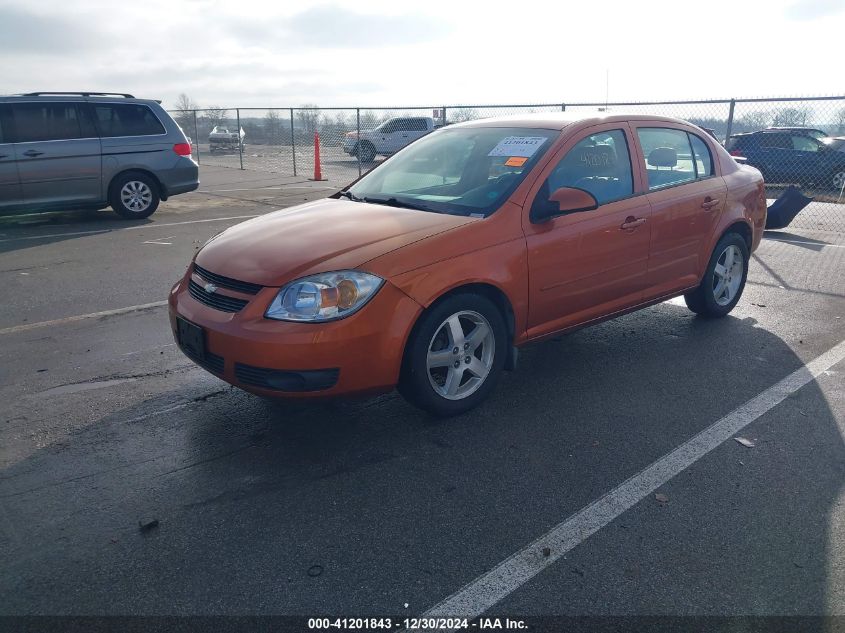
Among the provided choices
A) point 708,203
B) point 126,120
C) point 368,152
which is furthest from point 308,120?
point 708,203

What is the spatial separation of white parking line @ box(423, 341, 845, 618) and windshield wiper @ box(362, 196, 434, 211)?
6.59 feet

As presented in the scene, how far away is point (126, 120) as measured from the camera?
11039 mm

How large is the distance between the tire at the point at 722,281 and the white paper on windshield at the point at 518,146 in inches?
78.7

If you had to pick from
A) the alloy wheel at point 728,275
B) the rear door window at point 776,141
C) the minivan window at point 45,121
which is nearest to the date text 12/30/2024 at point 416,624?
the alloy wheel at point 728,275

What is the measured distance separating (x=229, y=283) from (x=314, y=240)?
51 cm

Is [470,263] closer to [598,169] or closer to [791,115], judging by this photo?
[598,169]

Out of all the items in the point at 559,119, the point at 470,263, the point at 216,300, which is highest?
the point at 559,119

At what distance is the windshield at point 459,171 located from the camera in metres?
4.39

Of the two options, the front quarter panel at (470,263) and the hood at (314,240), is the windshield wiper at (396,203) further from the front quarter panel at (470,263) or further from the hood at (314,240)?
the front quarter panel at (470,263)

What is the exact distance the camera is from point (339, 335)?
353 cm

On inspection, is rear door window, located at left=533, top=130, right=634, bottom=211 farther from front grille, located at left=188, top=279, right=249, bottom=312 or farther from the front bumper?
front grille, located at left=188, top=279, right=249, bottom=312

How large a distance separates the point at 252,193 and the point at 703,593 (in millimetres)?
14584

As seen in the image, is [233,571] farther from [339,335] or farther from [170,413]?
[170,413]

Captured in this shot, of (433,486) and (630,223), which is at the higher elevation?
(630,223)
